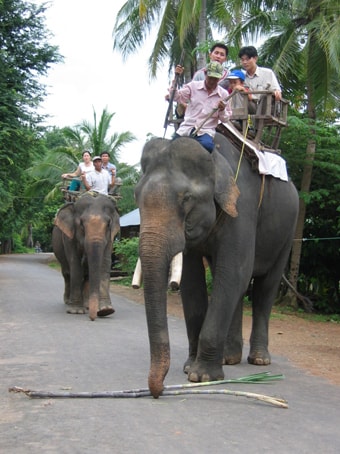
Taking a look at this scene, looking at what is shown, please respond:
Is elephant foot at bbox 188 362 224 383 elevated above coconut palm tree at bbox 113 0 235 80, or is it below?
below

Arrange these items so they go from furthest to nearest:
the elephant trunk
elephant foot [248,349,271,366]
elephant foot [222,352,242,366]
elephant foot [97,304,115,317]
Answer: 1. elephant foot [97,304,115,317]
2. elephant foot [248,349,271,366]
3. elephant foot [222,352,242,366]
4. the elephant trunk

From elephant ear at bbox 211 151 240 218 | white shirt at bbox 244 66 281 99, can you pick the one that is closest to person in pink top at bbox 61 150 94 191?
white shirt at bbox 244 66 281 99

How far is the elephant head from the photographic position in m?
5.64

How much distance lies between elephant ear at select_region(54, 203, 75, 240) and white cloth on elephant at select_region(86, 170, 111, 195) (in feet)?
1.89

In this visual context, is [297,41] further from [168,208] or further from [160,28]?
[168,208]

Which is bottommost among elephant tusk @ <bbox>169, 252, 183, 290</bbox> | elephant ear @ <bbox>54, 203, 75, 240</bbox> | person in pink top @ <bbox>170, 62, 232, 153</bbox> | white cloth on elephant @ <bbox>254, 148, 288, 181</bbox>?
elephant tusk @ <bbox>169, 252, 183, 290</bbox>

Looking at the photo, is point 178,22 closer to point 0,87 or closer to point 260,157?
point 0,87

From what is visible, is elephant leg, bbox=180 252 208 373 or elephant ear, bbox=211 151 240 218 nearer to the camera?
elephant ear, bbox=211 151 240 218

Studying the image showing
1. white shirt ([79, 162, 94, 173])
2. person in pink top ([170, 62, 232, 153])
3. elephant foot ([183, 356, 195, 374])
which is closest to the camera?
person in pink top ([170, 62, 232, 153])

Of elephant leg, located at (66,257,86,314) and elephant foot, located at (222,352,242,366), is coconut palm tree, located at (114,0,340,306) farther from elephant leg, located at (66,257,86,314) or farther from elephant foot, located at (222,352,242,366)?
elephant foot, located at (222,352,242,366)

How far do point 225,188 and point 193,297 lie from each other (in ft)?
4.42

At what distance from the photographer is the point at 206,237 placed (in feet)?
21.3

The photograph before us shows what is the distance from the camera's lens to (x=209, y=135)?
22.4 ft

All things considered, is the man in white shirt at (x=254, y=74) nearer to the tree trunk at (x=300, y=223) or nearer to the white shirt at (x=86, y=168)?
the white shirt at (x=86, y=168)
